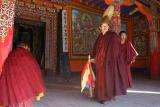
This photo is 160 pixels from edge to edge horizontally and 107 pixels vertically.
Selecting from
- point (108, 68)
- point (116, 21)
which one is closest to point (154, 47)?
point (116, 21)

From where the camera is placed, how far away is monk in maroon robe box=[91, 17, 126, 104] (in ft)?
18.2

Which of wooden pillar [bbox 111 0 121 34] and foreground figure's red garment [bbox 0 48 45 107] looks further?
wooden pillar [bbox 111 0 121 34]

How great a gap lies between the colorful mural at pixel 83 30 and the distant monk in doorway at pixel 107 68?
5495 millimetres

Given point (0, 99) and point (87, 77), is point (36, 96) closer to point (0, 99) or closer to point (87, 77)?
point (0, 99)

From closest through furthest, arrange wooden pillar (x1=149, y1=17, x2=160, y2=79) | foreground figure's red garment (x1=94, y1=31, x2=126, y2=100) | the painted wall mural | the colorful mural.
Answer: foreground figure's red garment (x1=94, y1=31, x2=126, y2=100), wooden pillar (x1=149, y1=17, x2=160, y2=79), the colorful mural, the painted wall mural

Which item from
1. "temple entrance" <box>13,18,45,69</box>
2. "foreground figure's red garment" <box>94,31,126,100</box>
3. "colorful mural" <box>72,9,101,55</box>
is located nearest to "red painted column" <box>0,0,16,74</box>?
"foreground figure's red garment" <box>94,31,126,100</box>

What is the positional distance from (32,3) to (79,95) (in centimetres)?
439

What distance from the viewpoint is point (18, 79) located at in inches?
144

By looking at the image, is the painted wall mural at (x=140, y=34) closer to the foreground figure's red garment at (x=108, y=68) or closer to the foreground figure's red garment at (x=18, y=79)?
the foreground figure's red garment at (x=108, y=68)

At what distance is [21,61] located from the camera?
3684 mm

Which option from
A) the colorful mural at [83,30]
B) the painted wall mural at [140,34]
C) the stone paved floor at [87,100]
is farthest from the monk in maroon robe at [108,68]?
the painted wall mural at [140,34]

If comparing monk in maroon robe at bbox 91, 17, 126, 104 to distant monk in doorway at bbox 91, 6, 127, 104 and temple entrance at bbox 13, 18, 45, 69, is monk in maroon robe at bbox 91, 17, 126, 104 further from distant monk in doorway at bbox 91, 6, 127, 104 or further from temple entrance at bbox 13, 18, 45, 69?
temple entrance at bbox 13, 18, 45, 69

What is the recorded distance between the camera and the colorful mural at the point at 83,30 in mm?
11156

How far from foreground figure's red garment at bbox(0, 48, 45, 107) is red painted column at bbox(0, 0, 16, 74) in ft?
0.72
